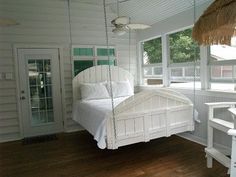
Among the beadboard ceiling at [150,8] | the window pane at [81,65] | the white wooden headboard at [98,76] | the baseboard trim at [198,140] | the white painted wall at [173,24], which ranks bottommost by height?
the baseboard trim at [198,140]

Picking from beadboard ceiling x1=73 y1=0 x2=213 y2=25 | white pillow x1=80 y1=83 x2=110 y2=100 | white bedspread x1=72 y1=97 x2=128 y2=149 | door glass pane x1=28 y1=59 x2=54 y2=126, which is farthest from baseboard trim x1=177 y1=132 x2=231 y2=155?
door glass pane x1=28 y1=59 x2=54 y2=126

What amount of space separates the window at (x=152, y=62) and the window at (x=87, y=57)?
3.10 feet

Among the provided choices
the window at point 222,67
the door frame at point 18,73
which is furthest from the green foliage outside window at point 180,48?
the door frame at point 18,73

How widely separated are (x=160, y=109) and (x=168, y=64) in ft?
5.53

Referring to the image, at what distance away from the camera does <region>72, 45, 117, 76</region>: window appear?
474 cm

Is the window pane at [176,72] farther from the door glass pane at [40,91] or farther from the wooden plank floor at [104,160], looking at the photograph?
the door glass pane at [40,91]

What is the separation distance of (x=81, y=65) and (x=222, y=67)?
9.77 feet

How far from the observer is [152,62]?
5.11 m

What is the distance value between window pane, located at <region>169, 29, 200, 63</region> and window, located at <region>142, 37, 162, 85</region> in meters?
0.46

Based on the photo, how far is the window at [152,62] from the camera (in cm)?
486

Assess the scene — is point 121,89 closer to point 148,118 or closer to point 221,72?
point 148,118

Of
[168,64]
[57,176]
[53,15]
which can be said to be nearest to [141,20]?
[168,64]

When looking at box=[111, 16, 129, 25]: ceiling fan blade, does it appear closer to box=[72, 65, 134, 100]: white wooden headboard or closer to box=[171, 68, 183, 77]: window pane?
box=[171, 68, 183, 77]: window pane

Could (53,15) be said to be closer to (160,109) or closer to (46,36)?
(46,36)
